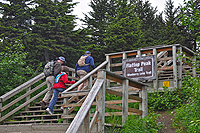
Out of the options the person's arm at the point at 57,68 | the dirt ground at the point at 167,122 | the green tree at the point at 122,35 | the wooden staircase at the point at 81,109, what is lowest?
the dirt ground at the point at 167,122

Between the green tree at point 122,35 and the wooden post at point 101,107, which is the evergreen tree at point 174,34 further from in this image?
the wooden post at point 101,107

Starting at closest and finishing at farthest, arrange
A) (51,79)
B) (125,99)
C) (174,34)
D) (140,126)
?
(140,126)
(125,99)
(51,79)
(174,34)

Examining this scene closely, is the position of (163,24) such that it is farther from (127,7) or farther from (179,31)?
(127,7)

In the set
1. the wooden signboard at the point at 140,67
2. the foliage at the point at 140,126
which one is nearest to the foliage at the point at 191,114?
the foliage at the point at 140,126

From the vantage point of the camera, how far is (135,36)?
19812 mm

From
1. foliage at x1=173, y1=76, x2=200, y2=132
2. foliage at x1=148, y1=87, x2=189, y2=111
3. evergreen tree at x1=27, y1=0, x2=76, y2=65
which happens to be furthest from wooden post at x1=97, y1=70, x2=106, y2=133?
evergreen tree at x1=27, y1=0, x2=76, y2=65

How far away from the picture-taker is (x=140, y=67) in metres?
10.1

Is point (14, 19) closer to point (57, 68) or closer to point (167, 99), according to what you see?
point (57, 68)

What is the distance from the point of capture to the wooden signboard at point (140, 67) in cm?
993

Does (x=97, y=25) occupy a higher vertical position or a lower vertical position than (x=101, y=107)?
higher

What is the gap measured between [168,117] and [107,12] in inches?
672

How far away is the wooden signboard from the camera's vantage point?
9.93 m

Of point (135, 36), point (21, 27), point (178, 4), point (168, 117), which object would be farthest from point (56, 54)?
point (168, 117)

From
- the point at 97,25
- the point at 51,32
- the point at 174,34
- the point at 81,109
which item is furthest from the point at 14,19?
the point at 81,109
